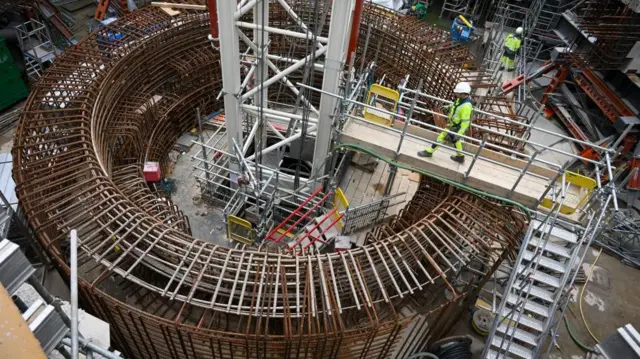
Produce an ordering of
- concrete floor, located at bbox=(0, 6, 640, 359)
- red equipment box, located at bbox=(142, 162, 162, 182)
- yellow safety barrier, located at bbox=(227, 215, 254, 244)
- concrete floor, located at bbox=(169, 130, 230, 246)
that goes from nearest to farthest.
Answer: concrete floor, located at bbox=(0, 6, 640, 359) → yellow safety barrier, located at bbox=(227, 215, 254, 244) → concrete floor, located at bbox=(169, 130, 230, 246) → red equipment box, located at bbox=(142, 162, 162, 182)

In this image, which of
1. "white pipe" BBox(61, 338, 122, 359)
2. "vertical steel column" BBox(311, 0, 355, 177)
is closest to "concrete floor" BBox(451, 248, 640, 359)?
"vertical steel column" BBox(311, 0, 355, 177)

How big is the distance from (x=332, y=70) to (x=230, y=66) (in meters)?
2.81

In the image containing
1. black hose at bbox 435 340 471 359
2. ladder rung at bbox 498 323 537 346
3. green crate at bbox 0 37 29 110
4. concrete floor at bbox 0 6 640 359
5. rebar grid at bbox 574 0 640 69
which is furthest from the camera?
green crate at bbox 0 37 29 110

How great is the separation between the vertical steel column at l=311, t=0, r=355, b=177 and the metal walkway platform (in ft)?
2.05

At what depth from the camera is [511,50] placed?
1997 centimetres

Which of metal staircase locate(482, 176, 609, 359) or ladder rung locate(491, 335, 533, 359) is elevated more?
metal staircase locate(482, 176, 609, 359)

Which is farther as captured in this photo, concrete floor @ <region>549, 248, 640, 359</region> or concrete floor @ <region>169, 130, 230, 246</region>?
concrete floor @ <region>169, 130, 230, 246</region>

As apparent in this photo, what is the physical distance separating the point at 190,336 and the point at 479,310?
804 centimetres

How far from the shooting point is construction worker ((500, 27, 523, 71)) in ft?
65.1

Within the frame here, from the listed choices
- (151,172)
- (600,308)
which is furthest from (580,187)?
(151,172)

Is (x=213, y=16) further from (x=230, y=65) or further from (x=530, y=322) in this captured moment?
(x=530, y=322)

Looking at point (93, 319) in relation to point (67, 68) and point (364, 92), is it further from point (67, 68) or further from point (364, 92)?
point (364, 92)

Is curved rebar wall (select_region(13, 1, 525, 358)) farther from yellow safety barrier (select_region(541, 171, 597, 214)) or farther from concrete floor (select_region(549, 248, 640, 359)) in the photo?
concrete floor (select_region(549, 248, 640, 359))

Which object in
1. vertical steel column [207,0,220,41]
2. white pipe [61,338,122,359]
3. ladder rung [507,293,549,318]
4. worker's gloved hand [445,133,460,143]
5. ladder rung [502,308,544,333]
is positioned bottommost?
ladder rung [502,308,544,333]
